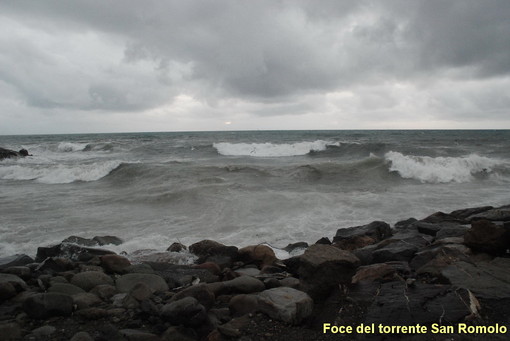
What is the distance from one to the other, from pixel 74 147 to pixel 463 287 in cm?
4206

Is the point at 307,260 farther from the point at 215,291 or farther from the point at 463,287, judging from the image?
the point at 463,287

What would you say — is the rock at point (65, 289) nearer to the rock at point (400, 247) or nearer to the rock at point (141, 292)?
the rock at point (141, 292)

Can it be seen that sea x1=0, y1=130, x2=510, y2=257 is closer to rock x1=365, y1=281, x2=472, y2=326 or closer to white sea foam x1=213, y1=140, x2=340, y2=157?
rock x1=365, y1=281, x2=472, y2=326

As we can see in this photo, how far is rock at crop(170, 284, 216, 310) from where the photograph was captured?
3.81 m

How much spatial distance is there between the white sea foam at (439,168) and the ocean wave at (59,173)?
1474 centimetres

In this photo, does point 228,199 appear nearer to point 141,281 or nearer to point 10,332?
point 141,281

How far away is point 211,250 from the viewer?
603 cm

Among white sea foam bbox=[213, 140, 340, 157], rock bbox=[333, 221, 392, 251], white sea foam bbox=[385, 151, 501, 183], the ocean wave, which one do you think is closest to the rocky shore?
rock bbox=[333, 221, 392, 251]

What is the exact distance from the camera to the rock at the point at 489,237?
13.3 ft

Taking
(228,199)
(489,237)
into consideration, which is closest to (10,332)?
(489,237)

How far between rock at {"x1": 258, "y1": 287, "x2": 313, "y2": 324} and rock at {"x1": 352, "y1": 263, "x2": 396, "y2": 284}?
2.23ft

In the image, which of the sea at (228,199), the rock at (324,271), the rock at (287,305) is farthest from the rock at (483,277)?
the sea at (228,199)

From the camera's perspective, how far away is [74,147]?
38938 mm

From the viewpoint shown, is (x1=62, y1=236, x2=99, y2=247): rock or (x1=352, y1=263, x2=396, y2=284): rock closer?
(x1=352, y1=263, x2=396, y2=284): rock
